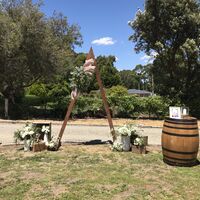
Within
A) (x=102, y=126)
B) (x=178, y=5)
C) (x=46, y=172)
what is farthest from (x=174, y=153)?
(x=178, y=5)

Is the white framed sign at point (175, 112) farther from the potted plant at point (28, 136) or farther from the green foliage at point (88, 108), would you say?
the green foliage at point (88, 108)

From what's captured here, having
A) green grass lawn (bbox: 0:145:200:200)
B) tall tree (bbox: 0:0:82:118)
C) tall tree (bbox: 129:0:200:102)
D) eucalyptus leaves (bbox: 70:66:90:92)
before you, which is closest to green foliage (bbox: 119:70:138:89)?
tall tree (bbox: 129:0:200:102)

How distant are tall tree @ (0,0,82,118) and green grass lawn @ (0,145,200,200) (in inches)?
346

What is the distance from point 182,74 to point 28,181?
1684cm

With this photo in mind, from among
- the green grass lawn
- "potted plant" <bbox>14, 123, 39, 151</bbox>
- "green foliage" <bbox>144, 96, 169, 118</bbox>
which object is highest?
"green foliage" <bbox>144, 96, 169, 118</bbox>

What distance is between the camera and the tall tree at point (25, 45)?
49.8ft

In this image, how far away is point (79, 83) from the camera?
848 centimetres

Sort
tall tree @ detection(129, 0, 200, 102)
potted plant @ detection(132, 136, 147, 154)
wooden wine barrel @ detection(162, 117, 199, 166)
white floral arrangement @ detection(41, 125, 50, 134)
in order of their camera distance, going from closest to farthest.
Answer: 1. wooden wine barrel @ detection(162, 117, 199, 166)
2. potted plant @ detection(132, 136, 147, 154)
3. white floral arrangement @ detection(41, 125, 50, 134)
4. tall tree @ detection(129, 0, 200, 102)

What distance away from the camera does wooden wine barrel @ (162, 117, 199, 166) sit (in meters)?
6.41

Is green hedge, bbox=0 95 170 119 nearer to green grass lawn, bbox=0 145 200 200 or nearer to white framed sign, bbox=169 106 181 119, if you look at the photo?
green grass lawn, bbox=0 145 200 200

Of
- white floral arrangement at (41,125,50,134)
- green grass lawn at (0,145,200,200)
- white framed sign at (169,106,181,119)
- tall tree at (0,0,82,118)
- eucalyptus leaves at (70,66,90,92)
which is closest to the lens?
green grass lawn at (0,145,200,200)

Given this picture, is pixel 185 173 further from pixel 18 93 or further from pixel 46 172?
pixel 18 93

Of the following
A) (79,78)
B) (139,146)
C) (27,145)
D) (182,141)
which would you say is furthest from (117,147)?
(27,145)

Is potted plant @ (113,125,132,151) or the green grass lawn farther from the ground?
potted plant @ (113,125,132,151)
